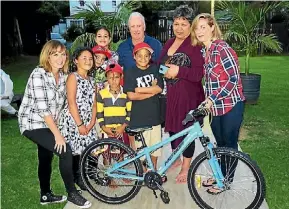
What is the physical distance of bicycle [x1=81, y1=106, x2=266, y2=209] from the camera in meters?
3.97

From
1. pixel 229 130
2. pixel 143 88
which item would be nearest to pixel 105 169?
pixel 143 88

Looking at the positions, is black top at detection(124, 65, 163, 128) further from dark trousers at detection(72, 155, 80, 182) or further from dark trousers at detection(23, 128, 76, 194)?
dark trousers at detection(23, 128, 76, 194)

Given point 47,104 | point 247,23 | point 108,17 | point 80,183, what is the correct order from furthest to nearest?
point 247,23 → point 108,17 → point 80,183 → point 47,104

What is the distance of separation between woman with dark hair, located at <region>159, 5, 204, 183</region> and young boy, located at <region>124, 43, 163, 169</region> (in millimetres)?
152

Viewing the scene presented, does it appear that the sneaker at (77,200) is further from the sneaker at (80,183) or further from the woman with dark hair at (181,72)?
the woman with dark hair at (181,72)

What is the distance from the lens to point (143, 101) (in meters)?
4.51

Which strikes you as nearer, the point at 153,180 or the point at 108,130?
the point at 153,180

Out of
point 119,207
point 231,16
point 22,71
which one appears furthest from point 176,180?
point 22,71

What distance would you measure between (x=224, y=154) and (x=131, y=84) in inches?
45.2

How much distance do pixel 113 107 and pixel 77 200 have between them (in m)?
0.99

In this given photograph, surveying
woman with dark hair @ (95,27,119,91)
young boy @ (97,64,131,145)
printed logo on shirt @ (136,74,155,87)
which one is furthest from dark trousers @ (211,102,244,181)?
woman with dark hair @ (95,27,119,91)

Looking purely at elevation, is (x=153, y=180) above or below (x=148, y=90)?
below

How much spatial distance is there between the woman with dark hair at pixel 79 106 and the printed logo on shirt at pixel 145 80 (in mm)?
460

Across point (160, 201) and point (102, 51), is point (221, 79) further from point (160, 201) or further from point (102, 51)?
point (102, 51)
